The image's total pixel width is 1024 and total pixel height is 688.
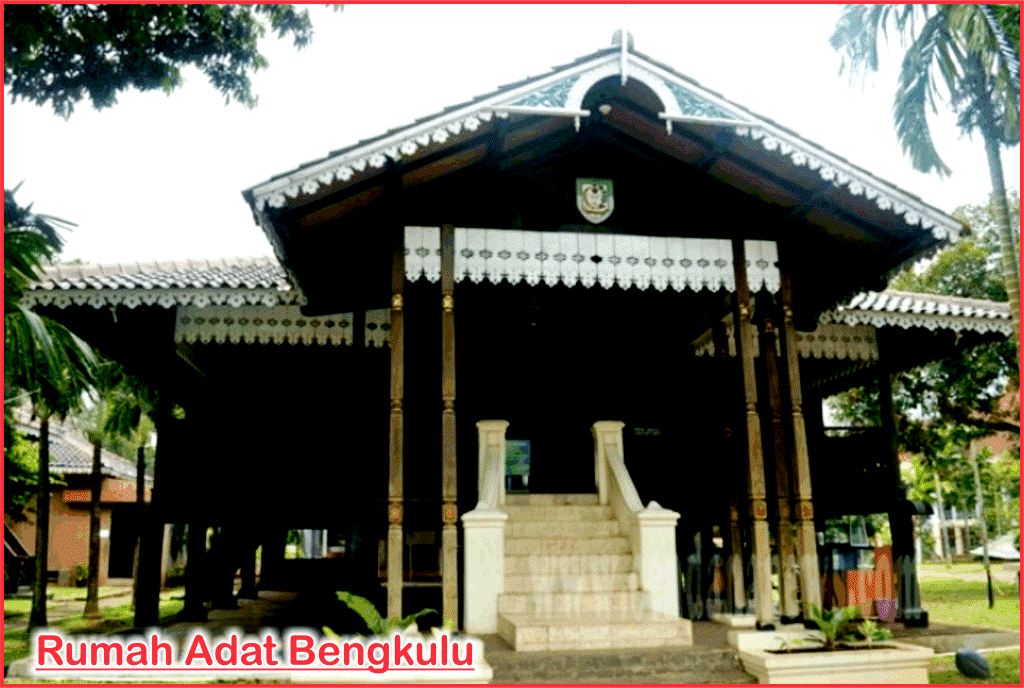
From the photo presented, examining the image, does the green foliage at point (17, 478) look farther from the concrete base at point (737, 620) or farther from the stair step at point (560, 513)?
the concrete base at point (737, 620)

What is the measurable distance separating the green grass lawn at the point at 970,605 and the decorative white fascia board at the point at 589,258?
7.36m

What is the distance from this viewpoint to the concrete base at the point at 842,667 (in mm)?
7230

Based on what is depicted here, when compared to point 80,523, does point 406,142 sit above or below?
above

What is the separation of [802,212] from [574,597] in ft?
15.8

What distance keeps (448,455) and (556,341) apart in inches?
222

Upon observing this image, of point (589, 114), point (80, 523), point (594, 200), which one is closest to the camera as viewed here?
point (589, 114)

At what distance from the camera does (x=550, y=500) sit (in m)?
11.5

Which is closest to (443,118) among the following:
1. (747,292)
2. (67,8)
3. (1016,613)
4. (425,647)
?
(747,292)

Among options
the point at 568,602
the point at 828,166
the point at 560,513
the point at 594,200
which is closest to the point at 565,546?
the point at 560,513

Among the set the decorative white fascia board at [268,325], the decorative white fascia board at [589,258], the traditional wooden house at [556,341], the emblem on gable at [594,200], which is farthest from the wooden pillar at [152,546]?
the emblem on gable at [594,200]

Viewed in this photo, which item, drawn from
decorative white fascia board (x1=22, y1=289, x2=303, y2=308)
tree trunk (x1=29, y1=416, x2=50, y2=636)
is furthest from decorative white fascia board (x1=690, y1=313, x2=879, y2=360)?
tree trunk (x1=29, y1=416, x2=50, y2=636)

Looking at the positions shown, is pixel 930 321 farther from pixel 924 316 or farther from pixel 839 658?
pixel 839 658

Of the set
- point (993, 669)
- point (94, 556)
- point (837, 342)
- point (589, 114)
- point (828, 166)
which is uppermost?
point (589, 114)

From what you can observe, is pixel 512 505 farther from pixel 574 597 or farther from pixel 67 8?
pixel 67 8
